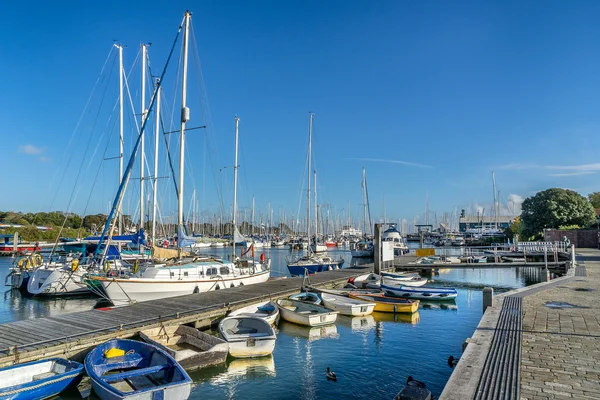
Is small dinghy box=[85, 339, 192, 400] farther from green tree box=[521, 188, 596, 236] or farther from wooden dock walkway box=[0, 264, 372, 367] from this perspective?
green tree box=[521, 188, 596, 236]

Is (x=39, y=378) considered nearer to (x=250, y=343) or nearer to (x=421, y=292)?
(x=250, y=343)

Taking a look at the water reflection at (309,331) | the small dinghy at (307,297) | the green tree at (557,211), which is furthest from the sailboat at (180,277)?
the green tree at (557,211)

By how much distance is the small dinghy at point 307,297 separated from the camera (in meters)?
23.8

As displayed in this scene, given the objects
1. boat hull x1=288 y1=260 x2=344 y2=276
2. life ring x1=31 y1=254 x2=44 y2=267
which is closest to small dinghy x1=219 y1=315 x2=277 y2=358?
life ring x1=31 y1=254 x2=44 y2=267

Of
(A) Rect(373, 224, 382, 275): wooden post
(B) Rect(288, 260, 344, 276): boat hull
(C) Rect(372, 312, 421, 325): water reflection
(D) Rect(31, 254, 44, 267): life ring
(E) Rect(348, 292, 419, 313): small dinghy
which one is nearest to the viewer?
(C) Rect(372, 312, 421, 325): water reflection

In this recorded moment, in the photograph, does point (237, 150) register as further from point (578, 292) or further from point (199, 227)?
point (199, 227)

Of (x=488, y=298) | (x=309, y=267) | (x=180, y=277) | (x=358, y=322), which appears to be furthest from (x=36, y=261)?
(x=488, y=298)

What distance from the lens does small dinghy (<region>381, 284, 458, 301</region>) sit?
27.8 metres

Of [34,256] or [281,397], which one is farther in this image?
[34,256]

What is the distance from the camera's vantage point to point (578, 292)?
2141 cm

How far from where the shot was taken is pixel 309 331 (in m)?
20.1

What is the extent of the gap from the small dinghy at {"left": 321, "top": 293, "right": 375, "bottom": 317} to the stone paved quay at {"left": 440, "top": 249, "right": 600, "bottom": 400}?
23.0 ft

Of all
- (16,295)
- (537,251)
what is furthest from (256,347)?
(537,251)

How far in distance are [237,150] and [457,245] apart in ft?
287
